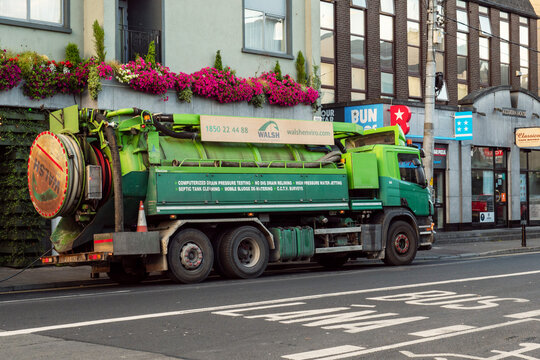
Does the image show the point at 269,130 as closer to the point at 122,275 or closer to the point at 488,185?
the point at 122,275

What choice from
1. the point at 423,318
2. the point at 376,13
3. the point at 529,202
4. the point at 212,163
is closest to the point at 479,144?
the point at 529,202

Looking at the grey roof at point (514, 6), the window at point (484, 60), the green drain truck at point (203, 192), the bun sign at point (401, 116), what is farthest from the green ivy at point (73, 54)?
the window at point (484, 60)

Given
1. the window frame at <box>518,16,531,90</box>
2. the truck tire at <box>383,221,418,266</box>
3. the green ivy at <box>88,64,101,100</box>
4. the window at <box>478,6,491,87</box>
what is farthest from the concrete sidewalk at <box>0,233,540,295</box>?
the window frame at <box>518,16,531,90</box>

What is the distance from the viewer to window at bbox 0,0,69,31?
17.6 m

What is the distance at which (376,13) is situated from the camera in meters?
28.3

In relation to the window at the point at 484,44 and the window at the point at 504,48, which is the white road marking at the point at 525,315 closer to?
the window at the point at 484,44

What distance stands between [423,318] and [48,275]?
31.5 ft

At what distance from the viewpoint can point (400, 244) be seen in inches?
709

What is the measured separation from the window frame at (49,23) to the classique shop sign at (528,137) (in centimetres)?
2086

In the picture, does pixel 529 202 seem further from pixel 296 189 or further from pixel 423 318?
pixel 423 318

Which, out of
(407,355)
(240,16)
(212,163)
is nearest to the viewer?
(407,355)

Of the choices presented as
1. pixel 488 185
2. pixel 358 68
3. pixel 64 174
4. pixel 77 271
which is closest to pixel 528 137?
pixel 488 185

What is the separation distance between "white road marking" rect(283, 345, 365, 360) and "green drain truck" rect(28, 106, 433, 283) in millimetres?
6881

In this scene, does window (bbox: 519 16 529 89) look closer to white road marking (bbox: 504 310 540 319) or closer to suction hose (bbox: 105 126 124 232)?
suction hose (bbox: 105 126 124 232)
